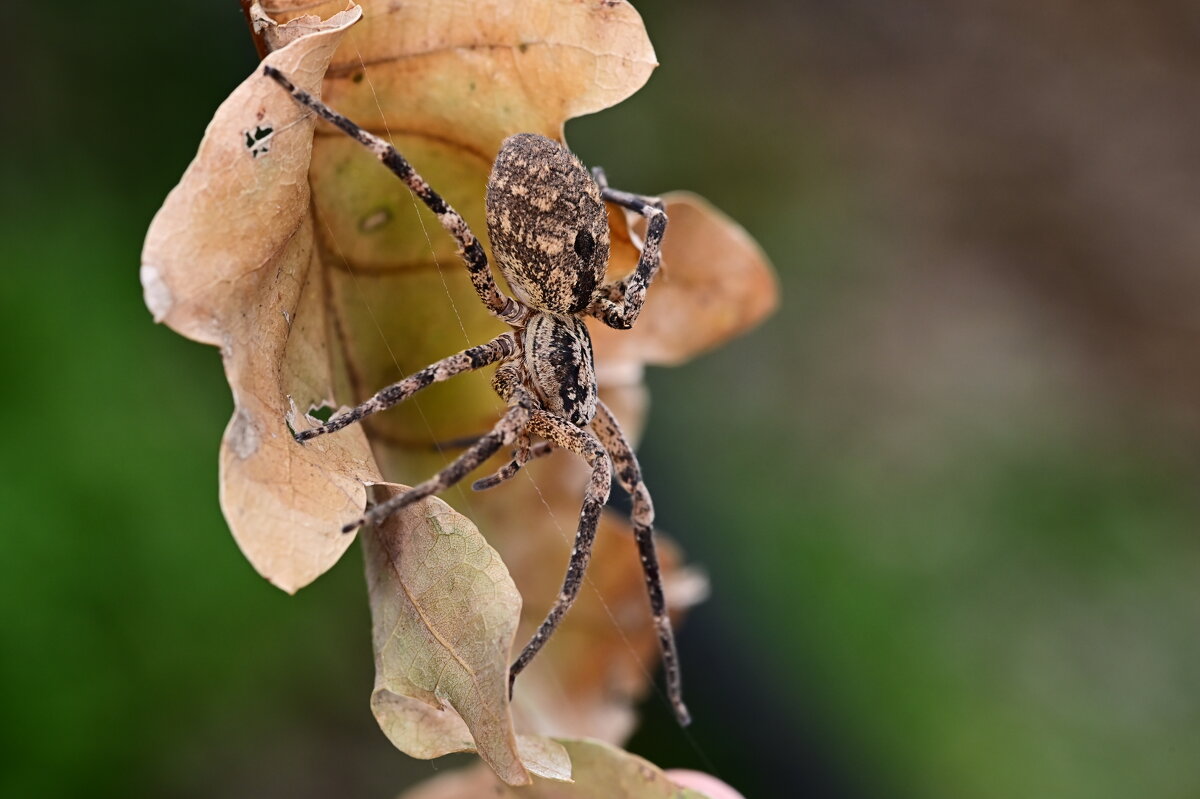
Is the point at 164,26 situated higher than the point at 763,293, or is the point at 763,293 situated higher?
the point at 164,26

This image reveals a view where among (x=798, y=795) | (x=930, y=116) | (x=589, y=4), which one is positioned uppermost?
(x=589, y=4)

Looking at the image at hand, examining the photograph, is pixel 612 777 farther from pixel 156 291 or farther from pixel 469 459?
pixel 156 291

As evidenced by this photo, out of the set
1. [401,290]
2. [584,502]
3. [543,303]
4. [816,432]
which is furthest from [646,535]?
[816,432]

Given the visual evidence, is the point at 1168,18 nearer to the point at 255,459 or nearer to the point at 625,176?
the point at 625,176

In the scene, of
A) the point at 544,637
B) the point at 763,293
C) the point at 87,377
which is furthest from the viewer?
the point at 87,377

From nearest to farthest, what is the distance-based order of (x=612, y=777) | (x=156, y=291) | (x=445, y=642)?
(x=156, y=291) → (x=445, y=642) → (x=612, y=777)

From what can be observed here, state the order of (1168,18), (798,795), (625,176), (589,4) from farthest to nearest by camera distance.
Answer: (1168,18)
(625,176)
(798,795)
(589,4)

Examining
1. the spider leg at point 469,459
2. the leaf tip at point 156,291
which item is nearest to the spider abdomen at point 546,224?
the spider leg at point 469,459

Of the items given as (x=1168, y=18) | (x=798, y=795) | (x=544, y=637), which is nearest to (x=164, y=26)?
(x=544, y=637)
